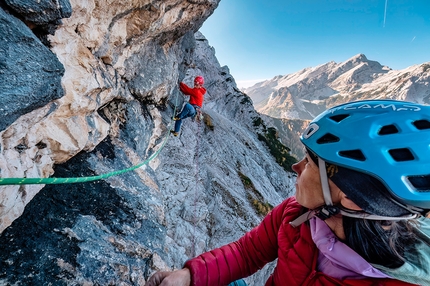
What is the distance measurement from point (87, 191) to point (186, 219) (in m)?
5.93

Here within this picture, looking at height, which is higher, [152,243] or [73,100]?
[73,100]

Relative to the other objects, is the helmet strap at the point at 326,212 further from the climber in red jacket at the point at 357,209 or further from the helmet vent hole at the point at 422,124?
the helmet vent hole at the point at 422,124

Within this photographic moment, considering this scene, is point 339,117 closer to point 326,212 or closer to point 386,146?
point 386,146

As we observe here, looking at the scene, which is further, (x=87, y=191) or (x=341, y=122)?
(x=87, y=191)

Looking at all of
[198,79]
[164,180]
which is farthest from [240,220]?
[198,79]

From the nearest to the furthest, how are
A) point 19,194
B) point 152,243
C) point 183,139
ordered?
point 19,194 → point 152,243 → point 183,139

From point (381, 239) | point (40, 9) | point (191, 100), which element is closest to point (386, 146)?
point (381, 239)

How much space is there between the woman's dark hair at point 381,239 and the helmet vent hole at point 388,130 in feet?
2.73

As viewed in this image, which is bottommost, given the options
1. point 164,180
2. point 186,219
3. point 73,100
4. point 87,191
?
point 186,219

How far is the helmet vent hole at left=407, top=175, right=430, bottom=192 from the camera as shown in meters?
1.87

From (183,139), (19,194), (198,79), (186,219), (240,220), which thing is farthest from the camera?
(183,139)

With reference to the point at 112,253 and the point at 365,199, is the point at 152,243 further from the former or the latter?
the point at 365,199

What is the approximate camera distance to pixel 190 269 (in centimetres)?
235

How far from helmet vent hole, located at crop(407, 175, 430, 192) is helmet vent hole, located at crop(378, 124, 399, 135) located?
1.48ft
